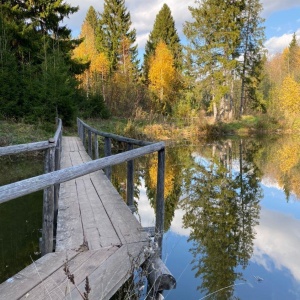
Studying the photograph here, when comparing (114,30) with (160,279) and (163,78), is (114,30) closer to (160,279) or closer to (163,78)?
(163,78)

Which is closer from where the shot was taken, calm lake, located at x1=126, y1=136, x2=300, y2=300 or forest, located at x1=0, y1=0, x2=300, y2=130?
calm lake, located at x1=126, y1=136, x2=300, y2=300

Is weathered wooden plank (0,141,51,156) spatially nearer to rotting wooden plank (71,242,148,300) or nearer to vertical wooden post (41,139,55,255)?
vertical wooden post (41,139,55,255)

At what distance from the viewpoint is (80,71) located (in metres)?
23.3

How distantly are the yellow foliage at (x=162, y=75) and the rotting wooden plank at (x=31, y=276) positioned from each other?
31477 millimetres

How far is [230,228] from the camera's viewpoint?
6.52 meters

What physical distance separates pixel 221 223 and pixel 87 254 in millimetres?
4417

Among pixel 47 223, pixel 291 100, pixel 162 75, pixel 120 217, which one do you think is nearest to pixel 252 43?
pixel 291 100

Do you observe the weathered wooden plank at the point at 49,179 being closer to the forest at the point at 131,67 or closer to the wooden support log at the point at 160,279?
the wooden support log at the point at 160,279

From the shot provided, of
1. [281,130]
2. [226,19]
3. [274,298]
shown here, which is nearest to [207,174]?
[274,298]

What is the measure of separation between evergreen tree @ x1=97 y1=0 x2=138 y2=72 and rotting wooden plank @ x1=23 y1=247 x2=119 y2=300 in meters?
33.9

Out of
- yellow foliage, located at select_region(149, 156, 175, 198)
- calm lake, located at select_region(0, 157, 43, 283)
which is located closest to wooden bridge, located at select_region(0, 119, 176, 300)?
calm lake, located at select_region(0, 157, 43, 283)

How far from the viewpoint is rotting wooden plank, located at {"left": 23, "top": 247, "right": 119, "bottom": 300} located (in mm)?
2291

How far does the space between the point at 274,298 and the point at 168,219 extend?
320 centimetres

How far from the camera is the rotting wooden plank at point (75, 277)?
2.29m
